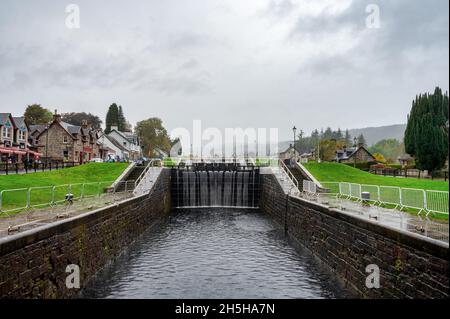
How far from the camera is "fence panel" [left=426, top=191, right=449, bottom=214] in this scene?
39.2 feet

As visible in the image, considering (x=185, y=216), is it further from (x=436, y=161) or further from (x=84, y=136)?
(x=84, y=136)

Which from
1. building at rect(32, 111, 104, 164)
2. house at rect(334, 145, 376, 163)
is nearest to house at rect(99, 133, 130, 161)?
building at rect(32, 111, 104, 164)

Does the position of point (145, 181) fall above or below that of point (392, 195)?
below

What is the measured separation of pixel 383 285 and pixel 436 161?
49.9 metres

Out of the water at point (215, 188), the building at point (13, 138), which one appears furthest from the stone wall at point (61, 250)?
the building at point (13, 138)

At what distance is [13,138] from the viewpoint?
56562 mm

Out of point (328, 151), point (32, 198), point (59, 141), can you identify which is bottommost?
point (32, 198)

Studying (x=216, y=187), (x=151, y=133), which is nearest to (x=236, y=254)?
(x=216, y=187)

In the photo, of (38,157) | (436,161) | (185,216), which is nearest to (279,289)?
(185,216)

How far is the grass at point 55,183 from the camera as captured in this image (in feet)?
64.2

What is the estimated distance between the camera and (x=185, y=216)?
36219 millimetres

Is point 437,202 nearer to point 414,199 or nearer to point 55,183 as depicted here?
point 414,199

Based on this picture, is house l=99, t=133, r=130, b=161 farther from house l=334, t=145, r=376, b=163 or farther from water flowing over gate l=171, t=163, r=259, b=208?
house l=334, t=145, r=376, b=163

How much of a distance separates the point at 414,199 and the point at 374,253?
10.4 ft
